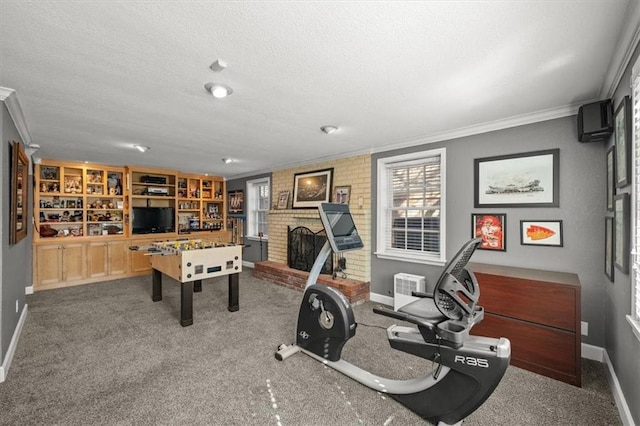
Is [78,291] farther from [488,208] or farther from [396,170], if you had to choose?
[488,208]

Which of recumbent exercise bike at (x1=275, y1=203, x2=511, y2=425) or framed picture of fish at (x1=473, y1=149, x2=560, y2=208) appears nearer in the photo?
recumbent exercise bike at (x1=275, y1=203, x2=511, y2=425)

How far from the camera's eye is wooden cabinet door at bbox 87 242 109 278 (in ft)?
17.5

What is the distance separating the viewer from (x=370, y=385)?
206 cm

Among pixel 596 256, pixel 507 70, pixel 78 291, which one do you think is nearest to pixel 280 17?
pixel 507 70

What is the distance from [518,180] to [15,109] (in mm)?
5025

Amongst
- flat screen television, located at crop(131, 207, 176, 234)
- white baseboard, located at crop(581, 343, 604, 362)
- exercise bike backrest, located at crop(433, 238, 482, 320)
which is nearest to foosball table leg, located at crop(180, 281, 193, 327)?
exercise bike backrest, located at crop(433, 238, 482, 320)

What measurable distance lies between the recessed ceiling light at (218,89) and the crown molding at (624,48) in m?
2.43

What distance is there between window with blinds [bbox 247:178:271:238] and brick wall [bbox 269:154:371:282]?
1.05m

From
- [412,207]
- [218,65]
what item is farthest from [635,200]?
[218,65]

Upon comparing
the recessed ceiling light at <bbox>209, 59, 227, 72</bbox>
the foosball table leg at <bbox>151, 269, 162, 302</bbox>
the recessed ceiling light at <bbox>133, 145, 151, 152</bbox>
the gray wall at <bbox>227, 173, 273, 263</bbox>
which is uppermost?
the recessed ceiling light at <bbox>133, 145, 151, 152</bbox>

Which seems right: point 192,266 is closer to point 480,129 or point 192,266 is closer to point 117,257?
point 117,257

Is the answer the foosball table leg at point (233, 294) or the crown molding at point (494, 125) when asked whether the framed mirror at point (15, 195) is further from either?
the crown molding at point (494, 125)

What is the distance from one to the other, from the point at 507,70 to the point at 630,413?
7.66ft

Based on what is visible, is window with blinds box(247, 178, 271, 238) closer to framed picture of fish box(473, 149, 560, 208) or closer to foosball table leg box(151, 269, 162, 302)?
foosball table leg box(151, 269, 162, 302)
